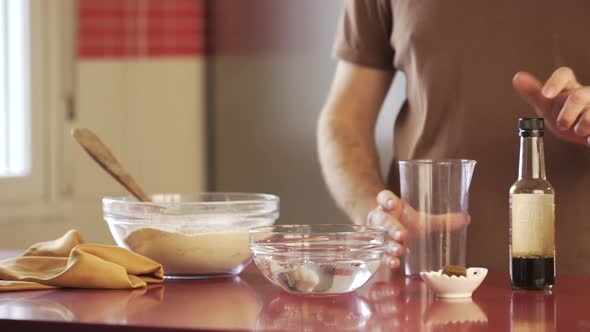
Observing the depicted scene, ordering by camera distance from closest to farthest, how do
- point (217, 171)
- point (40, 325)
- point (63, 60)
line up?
1. point (40, 325)
2. point (63, 60)
3. point (217, 171)

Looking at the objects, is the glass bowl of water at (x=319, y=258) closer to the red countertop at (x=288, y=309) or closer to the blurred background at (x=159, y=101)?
the red countertop at (x=288, y=309)

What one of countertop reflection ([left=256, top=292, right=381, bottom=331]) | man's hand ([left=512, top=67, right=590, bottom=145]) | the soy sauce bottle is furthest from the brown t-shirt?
countertop reflection ([left=256, top=292, right=381, bottom=331])

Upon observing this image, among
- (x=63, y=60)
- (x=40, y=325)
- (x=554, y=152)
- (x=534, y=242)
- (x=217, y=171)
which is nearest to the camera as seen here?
(x=40, y=325)

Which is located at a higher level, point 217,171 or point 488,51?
Answer: point 488,51

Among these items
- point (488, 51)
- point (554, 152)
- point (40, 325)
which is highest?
point (488, 51)

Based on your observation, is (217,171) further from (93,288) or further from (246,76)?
(93,288)

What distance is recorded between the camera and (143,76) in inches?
148

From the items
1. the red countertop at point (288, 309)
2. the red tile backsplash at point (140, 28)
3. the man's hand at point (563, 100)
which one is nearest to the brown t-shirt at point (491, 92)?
the man's hand at point (563, 100)

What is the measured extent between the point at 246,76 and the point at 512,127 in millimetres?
2106

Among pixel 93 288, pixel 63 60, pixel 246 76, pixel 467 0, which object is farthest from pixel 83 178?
pixel 93 288

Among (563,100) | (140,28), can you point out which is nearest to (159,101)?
(140,28)

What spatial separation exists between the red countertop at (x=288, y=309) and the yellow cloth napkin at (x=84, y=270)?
0.05ft

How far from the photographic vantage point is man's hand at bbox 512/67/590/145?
1.27m

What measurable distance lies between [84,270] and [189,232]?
0.63 ft
